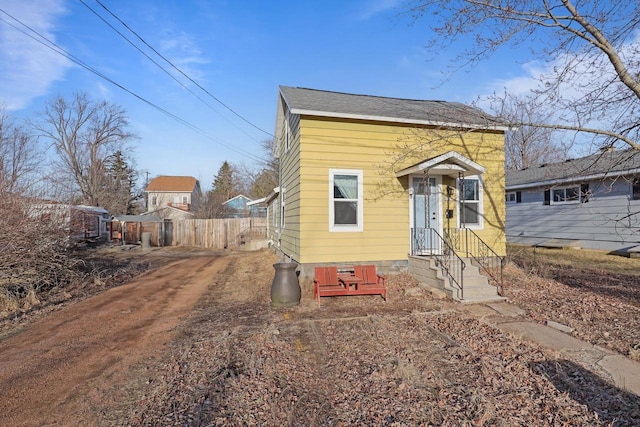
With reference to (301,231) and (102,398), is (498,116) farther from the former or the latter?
(102,398)

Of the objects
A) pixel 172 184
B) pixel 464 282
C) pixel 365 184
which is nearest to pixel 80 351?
pixel 365 184

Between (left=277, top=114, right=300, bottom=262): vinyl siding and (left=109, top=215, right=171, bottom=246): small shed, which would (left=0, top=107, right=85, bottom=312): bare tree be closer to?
(left=277, top=114, right=300, bottom=262): vinyl siding

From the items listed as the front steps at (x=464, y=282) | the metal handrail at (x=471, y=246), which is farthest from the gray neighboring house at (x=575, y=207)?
the front steps at (x=464, y=282)

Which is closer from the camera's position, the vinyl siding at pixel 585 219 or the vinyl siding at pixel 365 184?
the vinyl siding at pixel 365 184

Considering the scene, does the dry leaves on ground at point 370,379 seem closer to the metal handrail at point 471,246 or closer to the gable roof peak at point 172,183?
the metal handrail at point 471,246

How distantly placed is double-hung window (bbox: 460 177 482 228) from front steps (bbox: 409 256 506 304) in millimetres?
1568

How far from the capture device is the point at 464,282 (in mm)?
8273

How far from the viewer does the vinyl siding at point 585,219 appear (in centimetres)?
1422

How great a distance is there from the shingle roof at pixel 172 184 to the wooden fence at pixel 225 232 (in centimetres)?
3277

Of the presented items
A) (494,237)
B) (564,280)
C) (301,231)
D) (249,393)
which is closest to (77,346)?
(249,393)

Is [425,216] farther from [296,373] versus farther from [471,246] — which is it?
[296,373]

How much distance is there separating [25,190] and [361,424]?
9925 millimetres

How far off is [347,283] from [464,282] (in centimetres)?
271

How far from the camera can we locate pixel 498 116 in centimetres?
883
